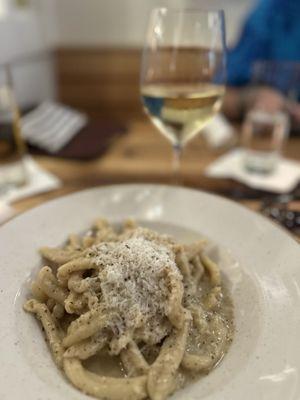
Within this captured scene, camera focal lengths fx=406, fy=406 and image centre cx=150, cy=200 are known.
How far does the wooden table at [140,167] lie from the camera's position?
1.10 m

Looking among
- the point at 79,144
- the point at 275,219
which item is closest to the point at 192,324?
the point at 275,219

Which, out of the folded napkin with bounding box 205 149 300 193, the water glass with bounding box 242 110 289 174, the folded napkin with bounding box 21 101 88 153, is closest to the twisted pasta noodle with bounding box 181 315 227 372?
the folded napkin with bounding box 205 149 300 193

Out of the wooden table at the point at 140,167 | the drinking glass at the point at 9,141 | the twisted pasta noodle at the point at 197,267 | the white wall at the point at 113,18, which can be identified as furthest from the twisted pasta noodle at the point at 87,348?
the white wall at the point at 113,18

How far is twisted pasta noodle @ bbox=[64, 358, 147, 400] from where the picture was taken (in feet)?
1.61

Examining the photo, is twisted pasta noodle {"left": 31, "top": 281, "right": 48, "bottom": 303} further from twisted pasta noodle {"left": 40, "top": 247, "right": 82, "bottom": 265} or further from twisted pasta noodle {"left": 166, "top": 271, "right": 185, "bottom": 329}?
twisted pasta noodle {"left": 166, "top": 271, "right": 185, "bottom": 329}

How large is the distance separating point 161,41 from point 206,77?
0.43 ft

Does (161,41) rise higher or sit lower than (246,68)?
higher

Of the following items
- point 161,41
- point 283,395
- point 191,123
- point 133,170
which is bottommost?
point 133,170

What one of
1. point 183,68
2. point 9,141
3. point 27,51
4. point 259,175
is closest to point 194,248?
point 183,68

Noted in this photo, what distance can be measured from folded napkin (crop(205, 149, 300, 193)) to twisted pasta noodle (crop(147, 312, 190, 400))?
2.03 feet

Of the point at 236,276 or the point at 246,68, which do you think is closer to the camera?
the point at 236,276

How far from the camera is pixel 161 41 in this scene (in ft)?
3.03

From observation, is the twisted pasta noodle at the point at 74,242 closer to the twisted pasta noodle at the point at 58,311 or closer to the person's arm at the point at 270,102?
the twisted pasta noodle at the point at 58,311

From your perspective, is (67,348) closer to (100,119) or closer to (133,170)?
(133,170)
